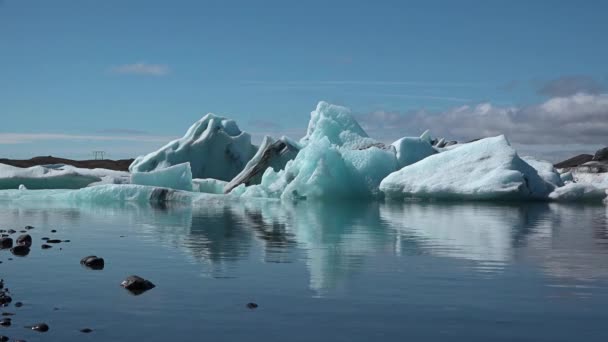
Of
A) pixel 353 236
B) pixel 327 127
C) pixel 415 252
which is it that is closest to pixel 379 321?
pixel 415 252

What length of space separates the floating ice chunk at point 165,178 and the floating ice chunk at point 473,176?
10399mm

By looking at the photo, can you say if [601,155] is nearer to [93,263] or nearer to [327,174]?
[327,174]

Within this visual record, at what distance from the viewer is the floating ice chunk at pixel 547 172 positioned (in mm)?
37938

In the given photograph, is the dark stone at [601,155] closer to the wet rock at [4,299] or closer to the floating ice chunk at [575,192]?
the floating ice chunk at [575,192]

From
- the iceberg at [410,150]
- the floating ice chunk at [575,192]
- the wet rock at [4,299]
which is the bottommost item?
the wet rock at [4,299]

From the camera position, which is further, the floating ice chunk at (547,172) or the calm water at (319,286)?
the floating ice chunk at (547,172)

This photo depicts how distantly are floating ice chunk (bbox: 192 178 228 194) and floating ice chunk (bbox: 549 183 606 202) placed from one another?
58.1ft

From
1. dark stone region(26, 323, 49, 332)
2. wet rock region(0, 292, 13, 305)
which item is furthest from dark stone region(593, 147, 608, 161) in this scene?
dark stone region(26, 323, 49, 332)

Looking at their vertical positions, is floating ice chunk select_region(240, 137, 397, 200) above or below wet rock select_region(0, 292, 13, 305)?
above

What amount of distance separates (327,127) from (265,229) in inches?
842

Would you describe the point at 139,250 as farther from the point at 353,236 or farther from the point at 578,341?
the point at 578,341

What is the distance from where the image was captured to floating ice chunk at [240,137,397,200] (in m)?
35.0

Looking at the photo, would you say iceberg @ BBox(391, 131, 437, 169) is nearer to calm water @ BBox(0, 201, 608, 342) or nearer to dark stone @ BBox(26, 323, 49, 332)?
calm water @ BBox(0, 201, 608, 342)

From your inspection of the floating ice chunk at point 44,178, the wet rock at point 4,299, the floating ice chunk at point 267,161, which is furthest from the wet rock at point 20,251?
the floating ice chunk at point 44,178
